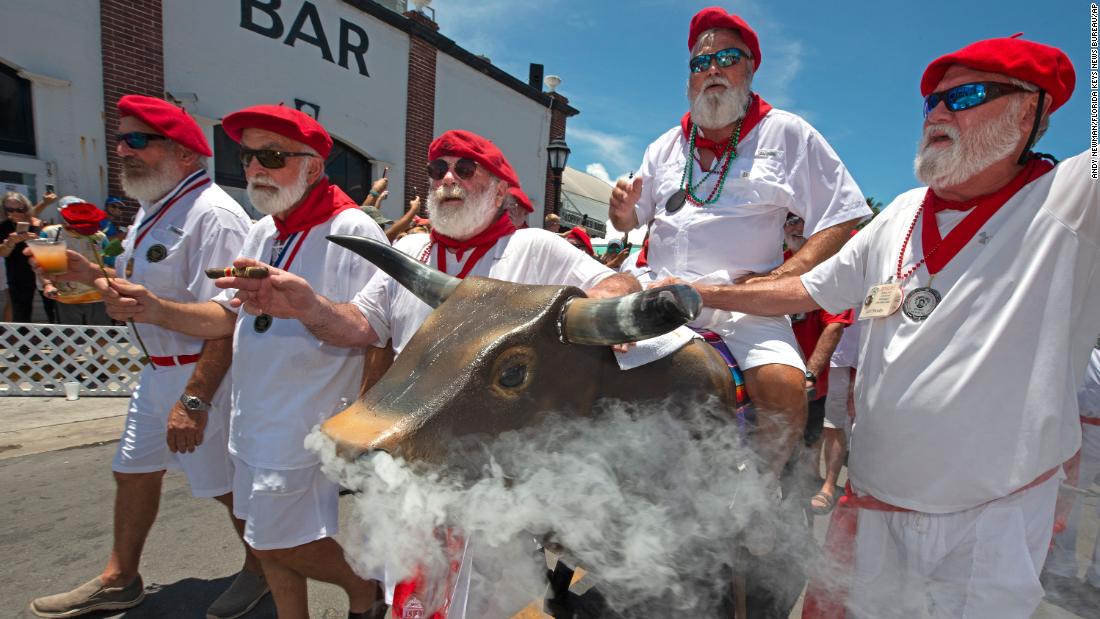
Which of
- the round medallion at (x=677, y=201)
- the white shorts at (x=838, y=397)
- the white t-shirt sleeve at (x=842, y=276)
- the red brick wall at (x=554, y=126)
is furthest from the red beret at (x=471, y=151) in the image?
the red brick wall at (x=554, y=126)

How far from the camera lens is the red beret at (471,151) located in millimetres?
2516

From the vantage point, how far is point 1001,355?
5.72 feet

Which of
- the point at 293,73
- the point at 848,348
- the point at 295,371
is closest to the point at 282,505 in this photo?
the point at 295,371

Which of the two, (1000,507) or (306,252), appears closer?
(1000,507)

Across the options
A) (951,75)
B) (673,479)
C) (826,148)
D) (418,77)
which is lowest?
(673,479)

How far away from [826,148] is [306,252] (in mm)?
2355

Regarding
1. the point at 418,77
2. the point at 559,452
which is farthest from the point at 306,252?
the point at 418,77

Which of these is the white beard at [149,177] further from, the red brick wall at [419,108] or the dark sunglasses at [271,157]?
the red brick wall at [419,108]

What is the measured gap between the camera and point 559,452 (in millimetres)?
1612

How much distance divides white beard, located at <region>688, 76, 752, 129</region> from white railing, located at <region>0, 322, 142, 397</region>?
8.00 meters

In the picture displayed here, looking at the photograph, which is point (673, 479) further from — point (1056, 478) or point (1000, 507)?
point (1056, 478)

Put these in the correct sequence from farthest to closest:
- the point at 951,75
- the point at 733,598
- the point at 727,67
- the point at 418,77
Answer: the point at 418,77 → the point at 727,67 → the point at 733,598 → the point at 951,75

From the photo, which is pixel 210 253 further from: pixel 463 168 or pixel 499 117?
pixel 499 117

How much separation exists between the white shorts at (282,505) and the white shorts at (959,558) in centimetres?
222
